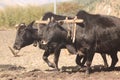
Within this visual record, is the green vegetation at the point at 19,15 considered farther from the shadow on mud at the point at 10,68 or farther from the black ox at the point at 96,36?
the black ox at the point at 96,36

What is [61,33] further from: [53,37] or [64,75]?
[64,75]

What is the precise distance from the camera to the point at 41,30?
13688mm

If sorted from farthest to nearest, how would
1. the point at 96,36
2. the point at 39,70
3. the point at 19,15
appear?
the point at 19,15
the point at 39,70
the point at 96,36

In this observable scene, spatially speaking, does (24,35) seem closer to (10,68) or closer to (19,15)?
(10,68)

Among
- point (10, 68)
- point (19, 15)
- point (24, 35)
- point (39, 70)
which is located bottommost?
point (19, 15)

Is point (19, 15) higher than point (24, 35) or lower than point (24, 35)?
lower

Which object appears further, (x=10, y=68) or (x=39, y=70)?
(x=10, y=68)

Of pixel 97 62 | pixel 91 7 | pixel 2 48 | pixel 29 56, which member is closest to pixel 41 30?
pixel 97 62

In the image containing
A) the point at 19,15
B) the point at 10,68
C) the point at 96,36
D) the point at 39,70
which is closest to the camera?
the point at 96,36

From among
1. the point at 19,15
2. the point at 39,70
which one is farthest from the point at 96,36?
the point at 19,15

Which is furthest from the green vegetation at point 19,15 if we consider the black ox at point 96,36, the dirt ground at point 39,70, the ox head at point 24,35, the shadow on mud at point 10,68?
the black ox at point 96,36

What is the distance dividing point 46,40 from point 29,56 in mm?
5264

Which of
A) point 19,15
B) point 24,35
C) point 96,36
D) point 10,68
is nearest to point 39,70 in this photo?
point 10,68

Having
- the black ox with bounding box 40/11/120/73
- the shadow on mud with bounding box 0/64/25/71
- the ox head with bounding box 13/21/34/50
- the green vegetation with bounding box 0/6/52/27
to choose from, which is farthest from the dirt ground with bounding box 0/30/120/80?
the green vegetation with bounding box 0/6/52/27
